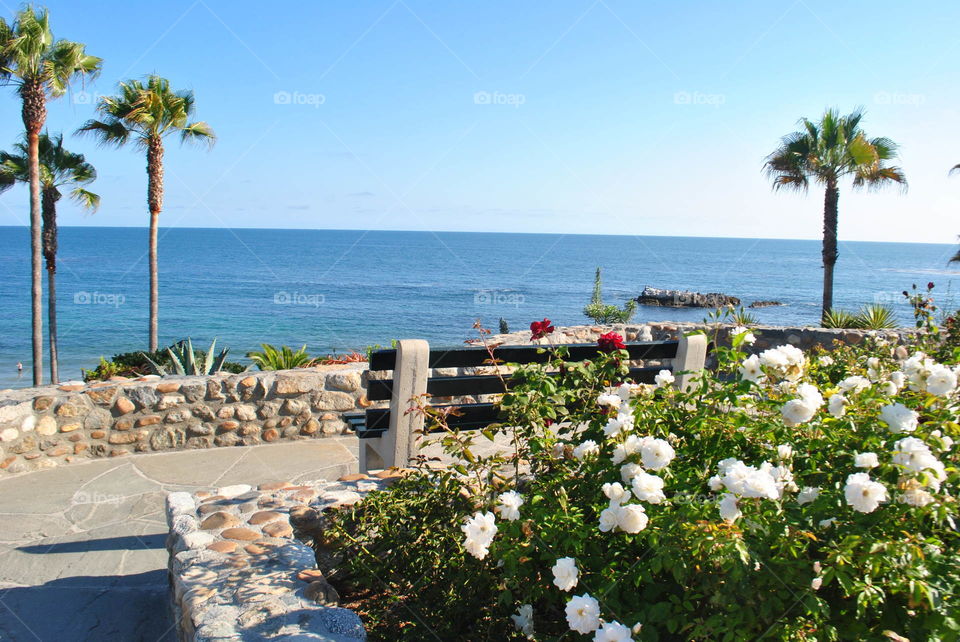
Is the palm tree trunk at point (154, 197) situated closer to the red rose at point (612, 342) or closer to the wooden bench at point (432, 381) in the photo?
the wooden bench at point (432, 381)

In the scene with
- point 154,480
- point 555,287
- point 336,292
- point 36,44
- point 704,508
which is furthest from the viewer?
point 555,287

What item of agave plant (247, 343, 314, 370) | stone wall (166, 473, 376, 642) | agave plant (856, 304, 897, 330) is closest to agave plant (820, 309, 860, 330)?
agave plant (856, 304, 897, 330)

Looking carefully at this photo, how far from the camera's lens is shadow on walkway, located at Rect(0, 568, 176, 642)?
3023mm

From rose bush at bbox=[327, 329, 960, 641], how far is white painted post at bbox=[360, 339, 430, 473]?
1059 millimetres

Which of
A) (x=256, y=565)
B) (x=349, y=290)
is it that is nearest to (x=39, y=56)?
(x=256, y=565)

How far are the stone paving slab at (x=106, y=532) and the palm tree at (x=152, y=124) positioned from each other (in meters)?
12.7

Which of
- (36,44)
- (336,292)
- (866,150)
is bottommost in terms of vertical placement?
(336,292)

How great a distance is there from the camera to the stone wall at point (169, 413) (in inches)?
197

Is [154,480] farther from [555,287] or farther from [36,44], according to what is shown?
[555,287]

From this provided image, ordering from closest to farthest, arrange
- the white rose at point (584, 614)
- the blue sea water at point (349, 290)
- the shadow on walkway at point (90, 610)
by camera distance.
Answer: the white rose at point (584, 614)
the shadow on walkway at point (90, 610)
the blue sea water at point (349, 290)

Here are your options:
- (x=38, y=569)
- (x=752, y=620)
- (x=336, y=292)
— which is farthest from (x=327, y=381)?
(x=336, y=292)

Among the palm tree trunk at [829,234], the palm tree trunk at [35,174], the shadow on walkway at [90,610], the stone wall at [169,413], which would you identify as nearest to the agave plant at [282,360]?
the stone wall at [169,413]

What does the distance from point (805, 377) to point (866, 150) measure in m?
17.6

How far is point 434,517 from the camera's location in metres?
2.66
